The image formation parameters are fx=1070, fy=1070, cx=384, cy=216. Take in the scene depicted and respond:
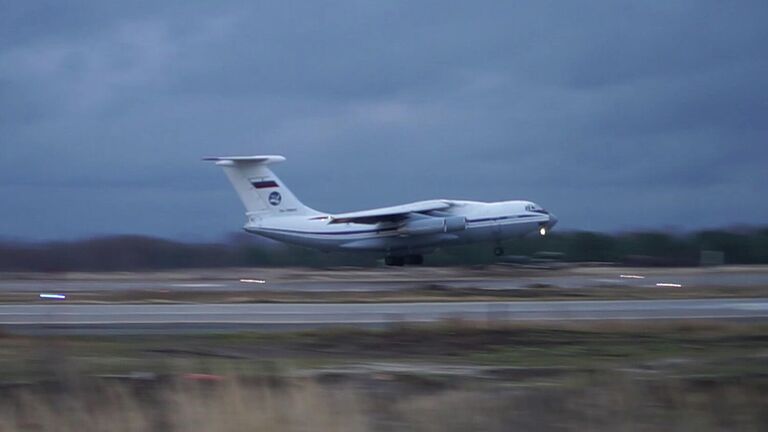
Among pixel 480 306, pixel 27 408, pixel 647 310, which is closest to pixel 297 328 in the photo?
pixel 480 306

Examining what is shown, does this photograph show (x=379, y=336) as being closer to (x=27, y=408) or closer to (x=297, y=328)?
(x=297, y=328)

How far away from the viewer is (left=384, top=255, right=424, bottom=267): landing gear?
5069 cm

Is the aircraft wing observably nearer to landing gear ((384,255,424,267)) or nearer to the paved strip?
landing gear ((384,255,424,267))

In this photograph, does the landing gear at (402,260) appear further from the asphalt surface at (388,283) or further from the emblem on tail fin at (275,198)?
the emblem on tail fin at (275,198)

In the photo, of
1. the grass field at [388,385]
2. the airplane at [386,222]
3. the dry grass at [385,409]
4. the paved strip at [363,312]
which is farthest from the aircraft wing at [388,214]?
the dry grass at [385,409]

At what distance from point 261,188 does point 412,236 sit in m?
8.17

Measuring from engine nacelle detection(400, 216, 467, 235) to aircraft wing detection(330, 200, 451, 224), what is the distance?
0.61m

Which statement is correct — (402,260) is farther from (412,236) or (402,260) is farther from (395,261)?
(412,236)

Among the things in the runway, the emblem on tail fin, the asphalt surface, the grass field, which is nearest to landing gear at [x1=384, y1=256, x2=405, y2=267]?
the asphalt surface

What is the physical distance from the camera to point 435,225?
4762 cm

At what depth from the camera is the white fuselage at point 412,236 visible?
159 ft

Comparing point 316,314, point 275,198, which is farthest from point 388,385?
point 275,198

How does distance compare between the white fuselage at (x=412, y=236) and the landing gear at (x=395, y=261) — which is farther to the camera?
the landing gear at (x=395, y=261)

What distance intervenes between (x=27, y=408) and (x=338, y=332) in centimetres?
1002
